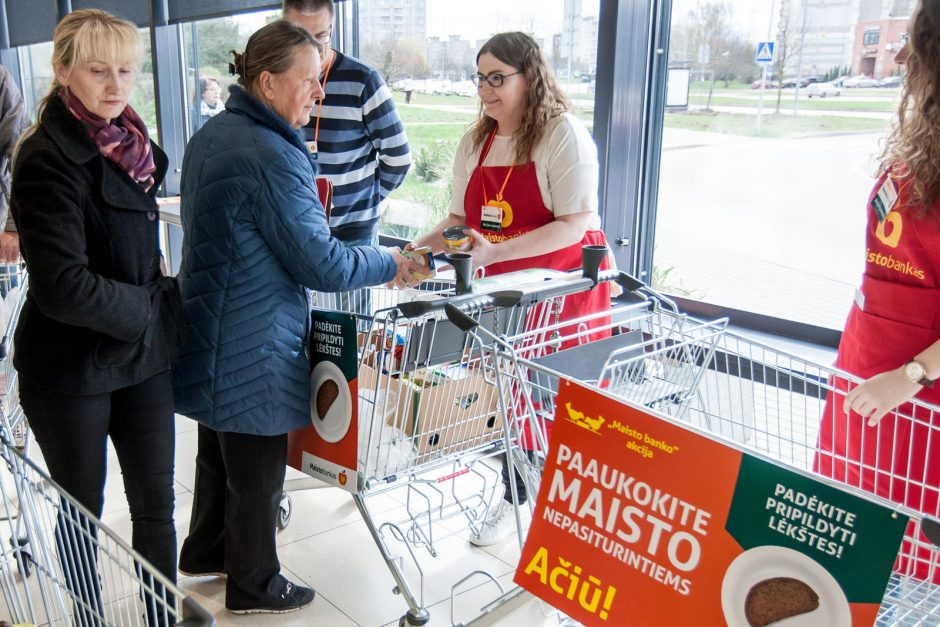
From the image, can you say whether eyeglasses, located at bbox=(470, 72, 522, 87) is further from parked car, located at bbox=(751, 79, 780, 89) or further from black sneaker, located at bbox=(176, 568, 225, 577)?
black sneaker, located at bbox=(176, 568, 225, 577)

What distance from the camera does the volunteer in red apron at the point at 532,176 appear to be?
102 inches

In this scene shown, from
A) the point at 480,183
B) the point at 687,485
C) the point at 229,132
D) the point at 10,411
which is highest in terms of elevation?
the point at 229,132

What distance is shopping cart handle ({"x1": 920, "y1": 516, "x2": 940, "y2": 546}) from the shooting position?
1.13 metres

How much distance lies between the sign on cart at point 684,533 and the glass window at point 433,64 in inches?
96.5

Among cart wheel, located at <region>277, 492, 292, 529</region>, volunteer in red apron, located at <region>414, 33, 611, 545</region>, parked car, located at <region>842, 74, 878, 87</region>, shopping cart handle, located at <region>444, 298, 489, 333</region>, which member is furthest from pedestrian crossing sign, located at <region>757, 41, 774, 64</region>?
cart wheel, located at <region>277, 492, 292, 529</region>

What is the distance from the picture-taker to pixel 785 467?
1283 mm

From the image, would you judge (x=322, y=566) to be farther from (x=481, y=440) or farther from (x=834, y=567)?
(x=834, y=567)

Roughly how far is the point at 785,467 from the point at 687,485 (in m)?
0.18

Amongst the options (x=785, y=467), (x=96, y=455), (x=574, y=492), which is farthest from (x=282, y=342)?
(x=785, y=467)

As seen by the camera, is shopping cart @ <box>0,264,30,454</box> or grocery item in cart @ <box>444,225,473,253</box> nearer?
grocery item in cart @ <box>444,225,473,253</box>

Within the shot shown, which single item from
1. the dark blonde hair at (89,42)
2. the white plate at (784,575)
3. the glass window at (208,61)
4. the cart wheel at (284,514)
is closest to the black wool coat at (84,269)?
the dark blonde hair at (89,42)

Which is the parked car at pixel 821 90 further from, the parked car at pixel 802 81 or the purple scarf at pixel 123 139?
the purple scarf at pixel 123 139

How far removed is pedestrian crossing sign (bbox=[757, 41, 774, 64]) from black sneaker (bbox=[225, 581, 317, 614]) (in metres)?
2.40

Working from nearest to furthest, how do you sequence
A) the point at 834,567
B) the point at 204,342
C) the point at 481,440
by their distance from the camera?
the point at 834,567, the point at 204,342, the point at 481,440
